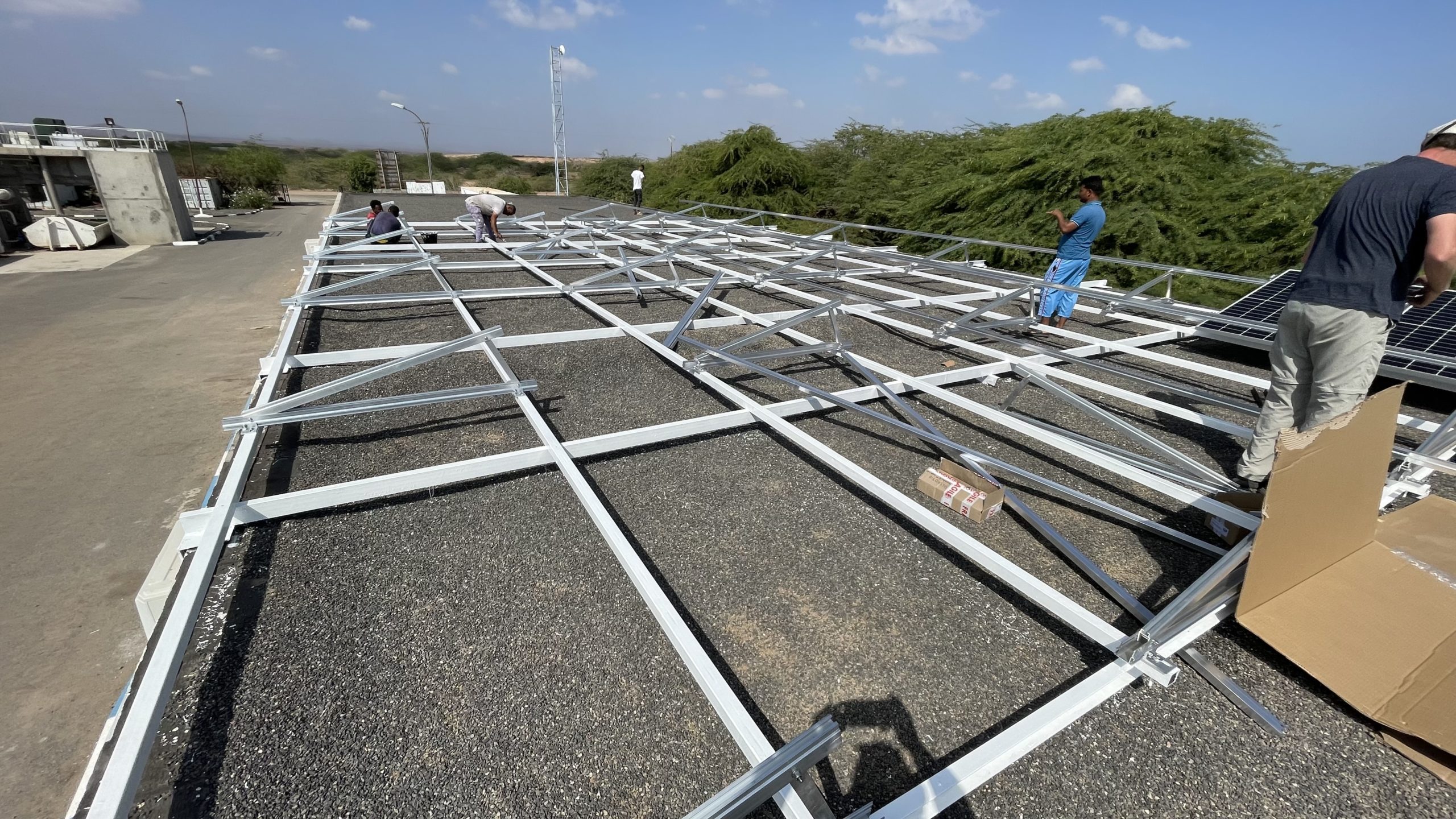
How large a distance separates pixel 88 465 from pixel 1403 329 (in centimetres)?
1349

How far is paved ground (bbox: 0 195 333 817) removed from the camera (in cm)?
387

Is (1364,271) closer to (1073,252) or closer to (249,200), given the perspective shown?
(1073,252)

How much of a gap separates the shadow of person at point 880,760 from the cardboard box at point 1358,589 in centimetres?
122

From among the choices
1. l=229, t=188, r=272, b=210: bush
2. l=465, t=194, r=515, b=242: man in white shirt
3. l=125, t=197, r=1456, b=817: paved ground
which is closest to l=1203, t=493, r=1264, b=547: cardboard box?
l=125, t=197, r=1456, b=817: paved ground

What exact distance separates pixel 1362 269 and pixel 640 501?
367 centimetres

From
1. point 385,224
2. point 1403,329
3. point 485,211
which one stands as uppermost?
point 485,211

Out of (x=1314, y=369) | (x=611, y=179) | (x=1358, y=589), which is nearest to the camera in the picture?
(x=1358, y=589)

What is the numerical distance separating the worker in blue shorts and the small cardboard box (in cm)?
400

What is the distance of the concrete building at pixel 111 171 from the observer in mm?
19484

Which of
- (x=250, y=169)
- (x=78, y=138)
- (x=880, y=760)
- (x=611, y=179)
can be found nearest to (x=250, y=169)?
(x=250, y=169)

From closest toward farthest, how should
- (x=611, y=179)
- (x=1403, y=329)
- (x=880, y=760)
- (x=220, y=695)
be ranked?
(x=880, y=760), (x=220, y=695), (x=1403, y=329), (x=611, y=179)

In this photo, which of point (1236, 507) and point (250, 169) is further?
point (250, 169)

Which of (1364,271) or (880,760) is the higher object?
(1364,271)

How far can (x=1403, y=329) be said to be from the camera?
532 cm
